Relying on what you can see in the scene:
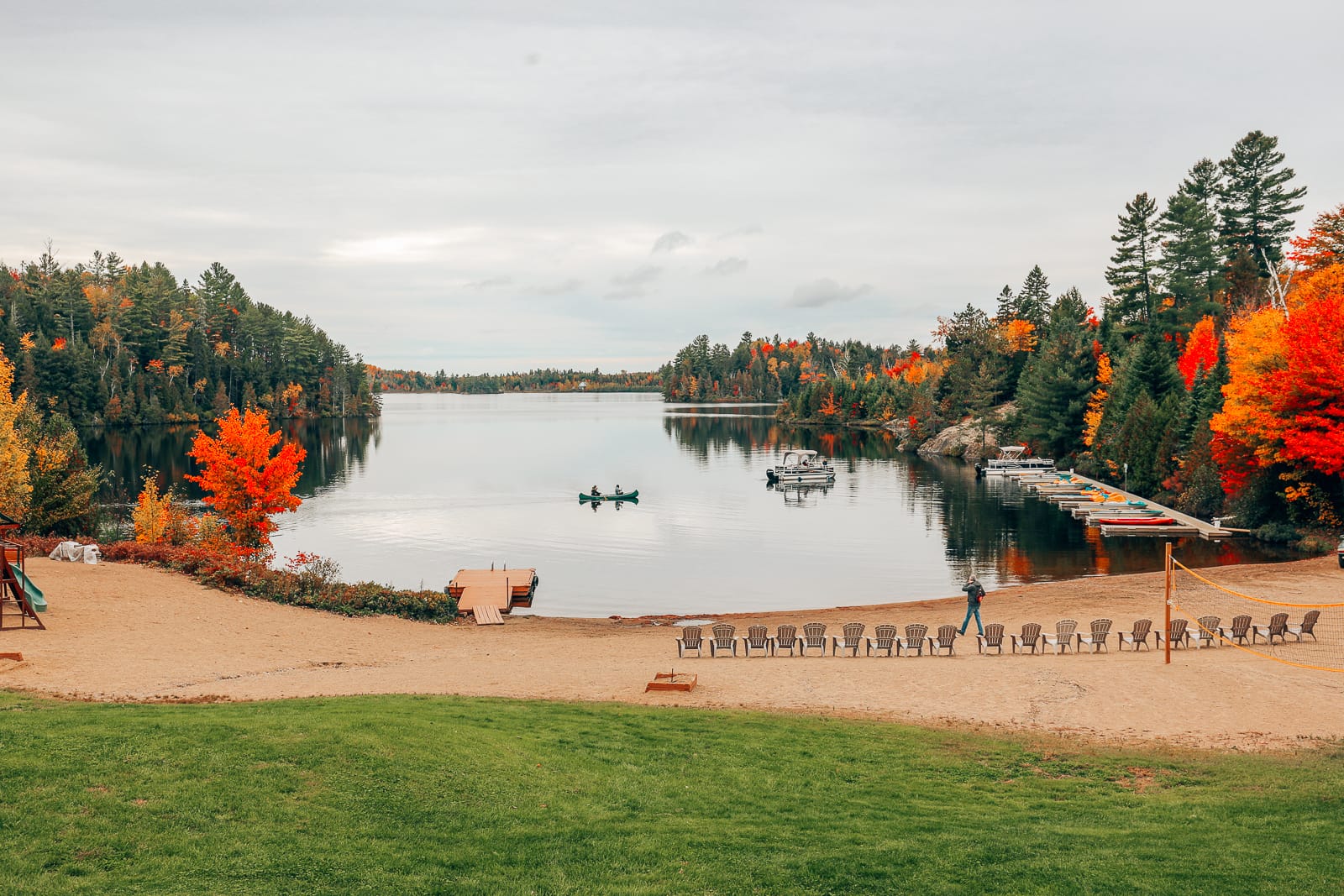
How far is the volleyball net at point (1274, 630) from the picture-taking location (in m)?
21.8

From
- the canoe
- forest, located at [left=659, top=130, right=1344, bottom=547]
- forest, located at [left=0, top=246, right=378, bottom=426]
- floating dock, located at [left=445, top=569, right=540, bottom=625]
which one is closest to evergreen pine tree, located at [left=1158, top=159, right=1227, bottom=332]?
forest, located at [left=659, top=130, right=1344, bottom=547]

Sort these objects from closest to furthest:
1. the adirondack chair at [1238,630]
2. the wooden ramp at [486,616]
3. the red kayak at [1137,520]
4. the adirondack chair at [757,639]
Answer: the adirondack chair at [1238,630] < the adirondack chair at [757,639] < the wooden ramp at [486,616] < the red kayak at [1137,520]

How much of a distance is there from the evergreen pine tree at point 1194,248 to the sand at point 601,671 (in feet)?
203

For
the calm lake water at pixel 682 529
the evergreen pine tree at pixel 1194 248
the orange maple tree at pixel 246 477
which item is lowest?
the calm lake water at pixel 682 529

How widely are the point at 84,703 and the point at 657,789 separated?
987 cm

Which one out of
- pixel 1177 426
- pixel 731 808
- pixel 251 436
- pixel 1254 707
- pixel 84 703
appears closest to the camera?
pixel 731 808

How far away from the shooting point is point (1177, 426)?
2410 inches

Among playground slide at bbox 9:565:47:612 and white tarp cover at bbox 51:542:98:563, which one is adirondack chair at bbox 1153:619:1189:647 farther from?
white tarp cover at bbox 51:542:98:563

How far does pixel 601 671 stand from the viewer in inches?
841

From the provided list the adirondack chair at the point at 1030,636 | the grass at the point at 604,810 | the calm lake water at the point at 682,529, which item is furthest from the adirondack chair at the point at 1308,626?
the calm lake water at the point at 682,529

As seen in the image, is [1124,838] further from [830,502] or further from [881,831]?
[830,502]

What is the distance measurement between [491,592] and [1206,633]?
80.3 ft

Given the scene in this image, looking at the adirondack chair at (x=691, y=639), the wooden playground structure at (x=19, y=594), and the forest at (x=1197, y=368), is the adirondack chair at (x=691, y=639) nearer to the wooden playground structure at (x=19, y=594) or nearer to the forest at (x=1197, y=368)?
the wooden playground structure at (x=19, y=594)

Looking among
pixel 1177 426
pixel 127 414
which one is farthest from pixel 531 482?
pixel 127 414
